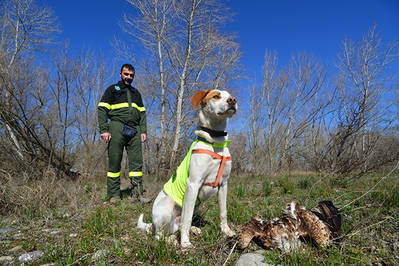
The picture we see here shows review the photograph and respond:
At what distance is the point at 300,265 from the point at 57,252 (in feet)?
6.72

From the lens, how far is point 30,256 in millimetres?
1784

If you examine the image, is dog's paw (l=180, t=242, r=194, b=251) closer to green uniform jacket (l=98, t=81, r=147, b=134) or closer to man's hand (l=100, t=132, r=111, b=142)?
man's hand (l=100, t=132, r=111, b=142)

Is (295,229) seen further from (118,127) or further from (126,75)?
(126,75)

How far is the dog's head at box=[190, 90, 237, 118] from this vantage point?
2.06m

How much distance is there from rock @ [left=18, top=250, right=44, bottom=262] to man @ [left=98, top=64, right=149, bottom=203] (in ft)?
6.84

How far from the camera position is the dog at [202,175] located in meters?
1.96

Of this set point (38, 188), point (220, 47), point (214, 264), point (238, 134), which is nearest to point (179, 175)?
point (214, 264)

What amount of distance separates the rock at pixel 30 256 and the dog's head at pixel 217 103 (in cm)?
215

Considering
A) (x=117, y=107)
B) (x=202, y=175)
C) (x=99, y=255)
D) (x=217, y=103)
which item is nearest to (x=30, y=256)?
(x=99, y=255)

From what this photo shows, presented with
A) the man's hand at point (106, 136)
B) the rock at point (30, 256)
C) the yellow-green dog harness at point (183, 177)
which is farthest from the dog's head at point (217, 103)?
the man's hand at point (106, 136)

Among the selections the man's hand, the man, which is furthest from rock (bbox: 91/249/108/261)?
the man's hand

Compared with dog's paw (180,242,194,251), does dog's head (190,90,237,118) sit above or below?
above

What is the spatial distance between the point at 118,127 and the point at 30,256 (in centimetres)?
264

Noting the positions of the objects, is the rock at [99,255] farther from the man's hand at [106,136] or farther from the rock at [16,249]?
the man's hand at [106,136]
